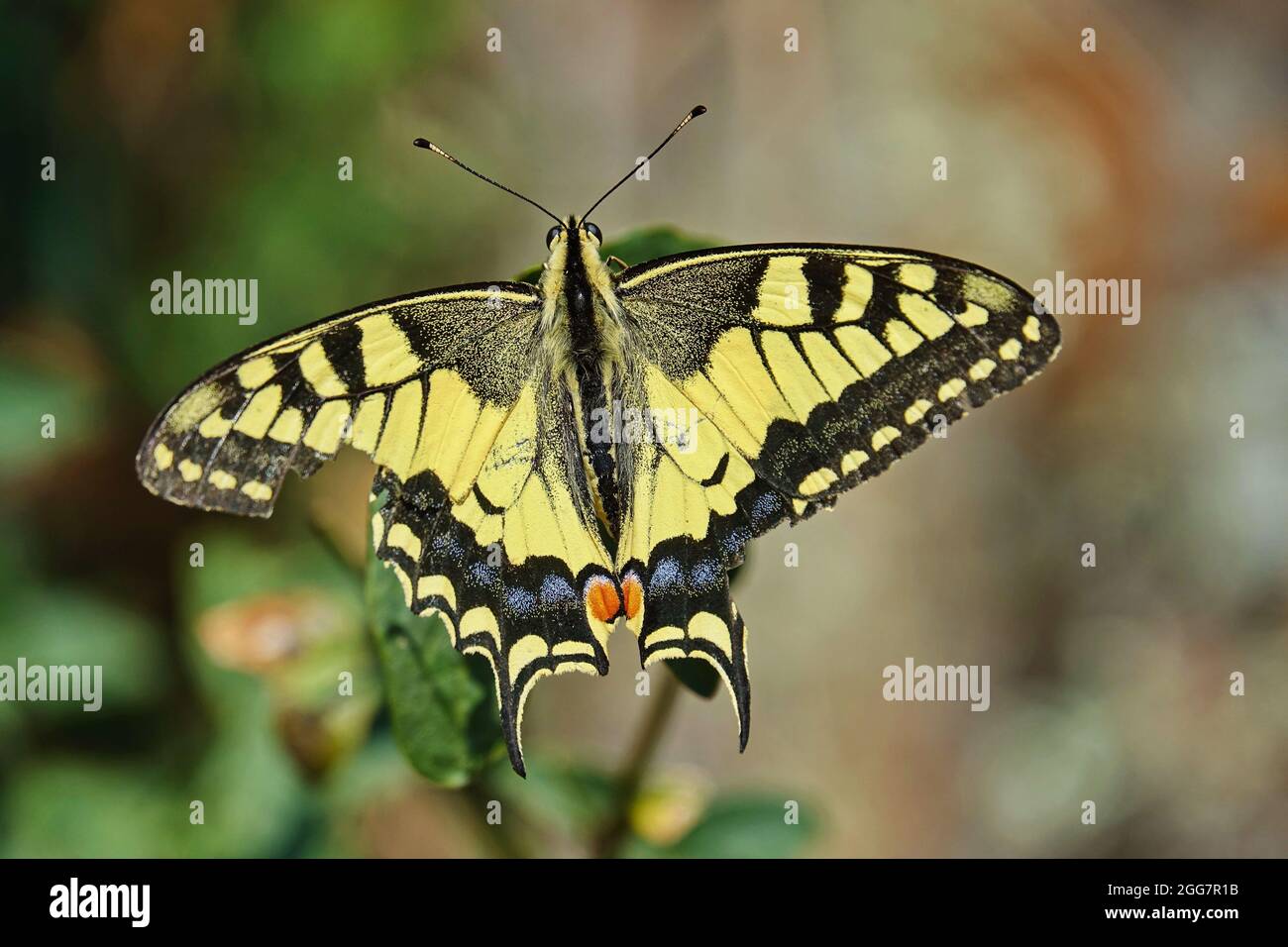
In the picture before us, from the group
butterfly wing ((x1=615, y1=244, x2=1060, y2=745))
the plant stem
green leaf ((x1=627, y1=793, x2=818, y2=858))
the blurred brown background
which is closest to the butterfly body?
butterfly wing ((x1=615, y1=244, x2=1060, y2=745))

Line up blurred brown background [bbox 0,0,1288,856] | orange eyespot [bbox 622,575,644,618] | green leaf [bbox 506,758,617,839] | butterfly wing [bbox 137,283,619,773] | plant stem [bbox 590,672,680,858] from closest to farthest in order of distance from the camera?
butterfly wing [bbox 137,283,619,773] → orange eyespot [bbox 622,575,644,618] → plant stem [bbox 590,672,680,858] → green leaf [bbox 506,758,617,839] → blurred brown background [bbox 0,0,1288,856]

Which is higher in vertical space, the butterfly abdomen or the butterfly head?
the butterfly head

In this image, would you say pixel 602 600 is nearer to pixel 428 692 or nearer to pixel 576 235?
pixel 428 692

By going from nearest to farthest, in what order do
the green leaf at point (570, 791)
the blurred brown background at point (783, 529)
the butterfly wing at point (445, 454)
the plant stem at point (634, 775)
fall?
1. the butterfly wing at point (445, 454)
2. the plant stem at point (634, 775)
3. the green leaf at point (570, 791)
4. the blurred brown background at point (783, 529)

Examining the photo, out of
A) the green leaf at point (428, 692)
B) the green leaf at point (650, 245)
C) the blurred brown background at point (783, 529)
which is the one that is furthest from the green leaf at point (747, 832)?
the green leaf at point (650, 245)

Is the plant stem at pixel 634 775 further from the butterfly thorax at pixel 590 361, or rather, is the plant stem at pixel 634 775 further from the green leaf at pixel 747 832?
the butterfly thorax at pixel 590 361

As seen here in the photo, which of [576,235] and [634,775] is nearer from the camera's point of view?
[576,235]

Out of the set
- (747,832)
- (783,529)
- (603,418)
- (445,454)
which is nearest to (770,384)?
(603,418)

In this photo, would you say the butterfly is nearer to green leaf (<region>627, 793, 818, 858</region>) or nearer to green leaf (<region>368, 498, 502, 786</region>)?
green leaf (<region>368, 498, 502, 786</region>)
